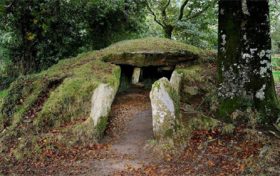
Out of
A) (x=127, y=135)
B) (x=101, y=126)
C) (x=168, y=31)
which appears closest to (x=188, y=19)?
(x=168, y=31)

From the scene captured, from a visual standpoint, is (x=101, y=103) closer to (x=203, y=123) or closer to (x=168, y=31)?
(x=203, y=123)

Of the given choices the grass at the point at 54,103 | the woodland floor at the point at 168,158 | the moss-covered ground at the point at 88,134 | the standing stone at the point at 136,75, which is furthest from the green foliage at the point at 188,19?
the woodland floor at the point at 168,158

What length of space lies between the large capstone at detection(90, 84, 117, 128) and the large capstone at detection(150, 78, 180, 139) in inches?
47.6

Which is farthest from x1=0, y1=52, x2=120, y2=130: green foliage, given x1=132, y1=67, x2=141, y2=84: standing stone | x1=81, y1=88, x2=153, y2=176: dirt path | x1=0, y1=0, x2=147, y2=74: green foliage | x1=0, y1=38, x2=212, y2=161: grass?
x1=0, y1=0, x2=147, y2=74: green foliage

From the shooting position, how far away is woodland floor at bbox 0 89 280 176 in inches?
216

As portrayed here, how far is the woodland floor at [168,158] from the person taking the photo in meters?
5.49

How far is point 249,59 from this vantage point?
6.63 m

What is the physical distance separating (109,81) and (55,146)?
235 centimetres

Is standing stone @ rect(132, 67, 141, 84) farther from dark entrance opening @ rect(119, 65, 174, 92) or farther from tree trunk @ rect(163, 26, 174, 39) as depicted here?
tree trunk @ rect(163, 26, 174, 39)

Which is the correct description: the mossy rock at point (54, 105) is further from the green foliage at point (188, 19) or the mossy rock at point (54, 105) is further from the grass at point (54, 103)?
the green foliage at point (188, 19)

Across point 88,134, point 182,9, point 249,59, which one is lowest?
point 88,134

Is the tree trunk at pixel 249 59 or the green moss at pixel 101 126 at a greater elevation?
the tree trunk at pixel 249 59

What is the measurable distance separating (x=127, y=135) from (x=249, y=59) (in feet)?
9.79

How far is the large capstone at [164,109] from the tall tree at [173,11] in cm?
837
